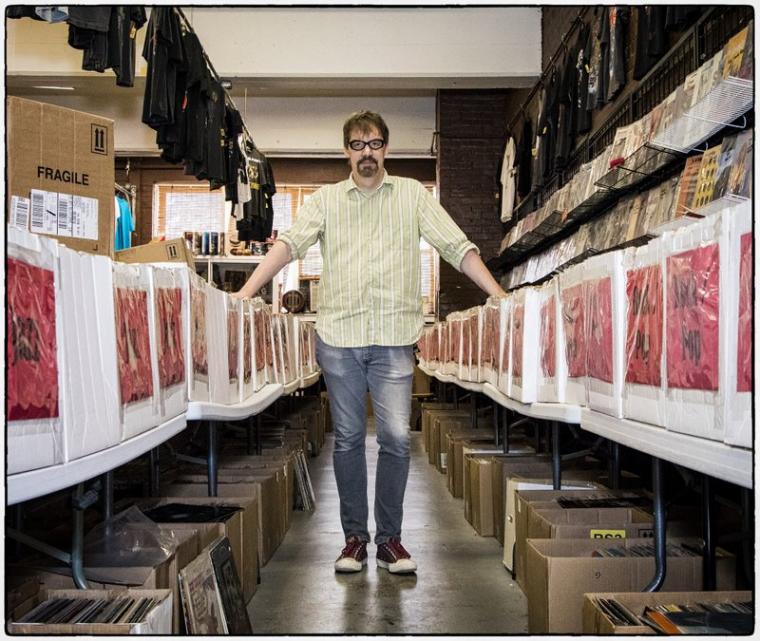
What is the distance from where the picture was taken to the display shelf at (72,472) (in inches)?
41.7

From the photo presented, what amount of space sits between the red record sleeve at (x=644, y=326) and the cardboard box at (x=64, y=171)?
7.04 feet

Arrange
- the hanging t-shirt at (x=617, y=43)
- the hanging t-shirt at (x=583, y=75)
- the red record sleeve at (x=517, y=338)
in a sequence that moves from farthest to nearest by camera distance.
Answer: the hanging t-shirt at (x=583, y=75), the hanging t-shirt at (x=617, y=43), the red record sleeve at (x=517, y=338)

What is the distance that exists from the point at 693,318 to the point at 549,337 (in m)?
1.08

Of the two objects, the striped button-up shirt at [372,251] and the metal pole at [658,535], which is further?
the striped button-up shirt at [372,251]

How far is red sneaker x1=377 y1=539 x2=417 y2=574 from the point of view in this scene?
2.82m

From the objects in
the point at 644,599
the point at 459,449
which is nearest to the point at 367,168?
the point at 644,599

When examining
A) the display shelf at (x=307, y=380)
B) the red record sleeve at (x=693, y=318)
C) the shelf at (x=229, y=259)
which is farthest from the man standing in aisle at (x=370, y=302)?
the shelf at (x=229, y=259)

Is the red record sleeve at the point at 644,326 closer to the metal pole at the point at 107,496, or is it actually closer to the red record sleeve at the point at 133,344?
the red record sleeve at the point at 133,344

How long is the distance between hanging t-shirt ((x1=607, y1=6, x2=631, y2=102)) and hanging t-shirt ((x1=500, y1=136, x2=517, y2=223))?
3.35 meters

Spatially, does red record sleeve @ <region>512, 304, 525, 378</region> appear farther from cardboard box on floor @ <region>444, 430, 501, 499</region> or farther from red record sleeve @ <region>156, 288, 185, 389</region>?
cardboard box on floor @ <region>444, 430, 501, 499</region>

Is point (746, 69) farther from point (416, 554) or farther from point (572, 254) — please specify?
point (572, 254)

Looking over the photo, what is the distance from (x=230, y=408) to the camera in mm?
2459

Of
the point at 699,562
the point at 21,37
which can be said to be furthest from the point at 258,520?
the point at 21,37

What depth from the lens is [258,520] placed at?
2.79 meters
